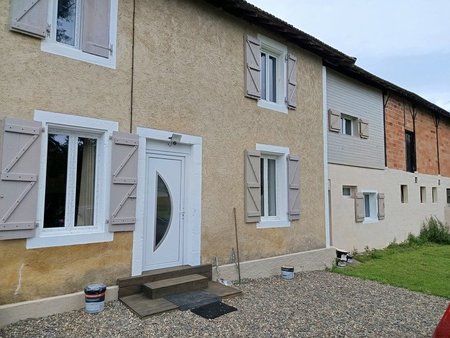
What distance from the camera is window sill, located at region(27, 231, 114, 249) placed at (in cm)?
461

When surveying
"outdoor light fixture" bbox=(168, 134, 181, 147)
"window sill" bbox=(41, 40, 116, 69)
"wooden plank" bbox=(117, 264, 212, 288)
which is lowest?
"wooden plank" bbox=(117, 264, 212, 288)

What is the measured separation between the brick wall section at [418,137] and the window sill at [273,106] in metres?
6.48

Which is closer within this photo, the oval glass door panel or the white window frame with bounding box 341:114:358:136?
the oval glass door panel

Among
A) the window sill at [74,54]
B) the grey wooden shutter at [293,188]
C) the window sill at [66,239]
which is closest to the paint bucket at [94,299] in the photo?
the window sill at [66,239]

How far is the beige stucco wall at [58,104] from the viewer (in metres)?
4.48

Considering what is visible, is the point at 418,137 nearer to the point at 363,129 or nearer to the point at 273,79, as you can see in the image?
the point at 363,129

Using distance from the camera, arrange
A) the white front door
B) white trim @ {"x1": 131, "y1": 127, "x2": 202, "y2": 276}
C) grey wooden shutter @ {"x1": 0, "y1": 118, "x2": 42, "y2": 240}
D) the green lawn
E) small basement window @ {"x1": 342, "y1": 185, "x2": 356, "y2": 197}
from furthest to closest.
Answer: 1. small basement window @ {"x1": 342, "y1": 185, "x2": 356, "y2": 197}
2. the green lawn
3. white trim @ {"x1": 131, "y1": 127, "x2": 202, "y2": 276}
4. the white front door
5. grey wooden shutter @ {"x1": 0, "y1": 118, "x2": 42, "y2": 240}

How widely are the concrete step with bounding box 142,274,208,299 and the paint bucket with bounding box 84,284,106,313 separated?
0.78 meters

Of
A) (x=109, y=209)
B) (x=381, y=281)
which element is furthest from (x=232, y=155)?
(x=381, y=281)

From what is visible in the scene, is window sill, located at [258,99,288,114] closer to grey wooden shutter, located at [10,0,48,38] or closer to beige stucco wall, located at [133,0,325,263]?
beige stucco wall, located at [133,0,325,263]

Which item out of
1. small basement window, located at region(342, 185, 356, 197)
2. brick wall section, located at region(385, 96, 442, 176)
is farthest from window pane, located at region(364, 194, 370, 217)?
brick wall section, located at region(385, 96, 442, 176)

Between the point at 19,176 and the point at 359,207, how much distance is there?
959 cm

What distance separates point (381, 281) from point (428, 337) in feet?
10.1

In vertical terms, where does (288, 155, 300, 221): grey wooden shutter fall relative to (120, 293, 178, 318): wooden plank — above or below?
above
